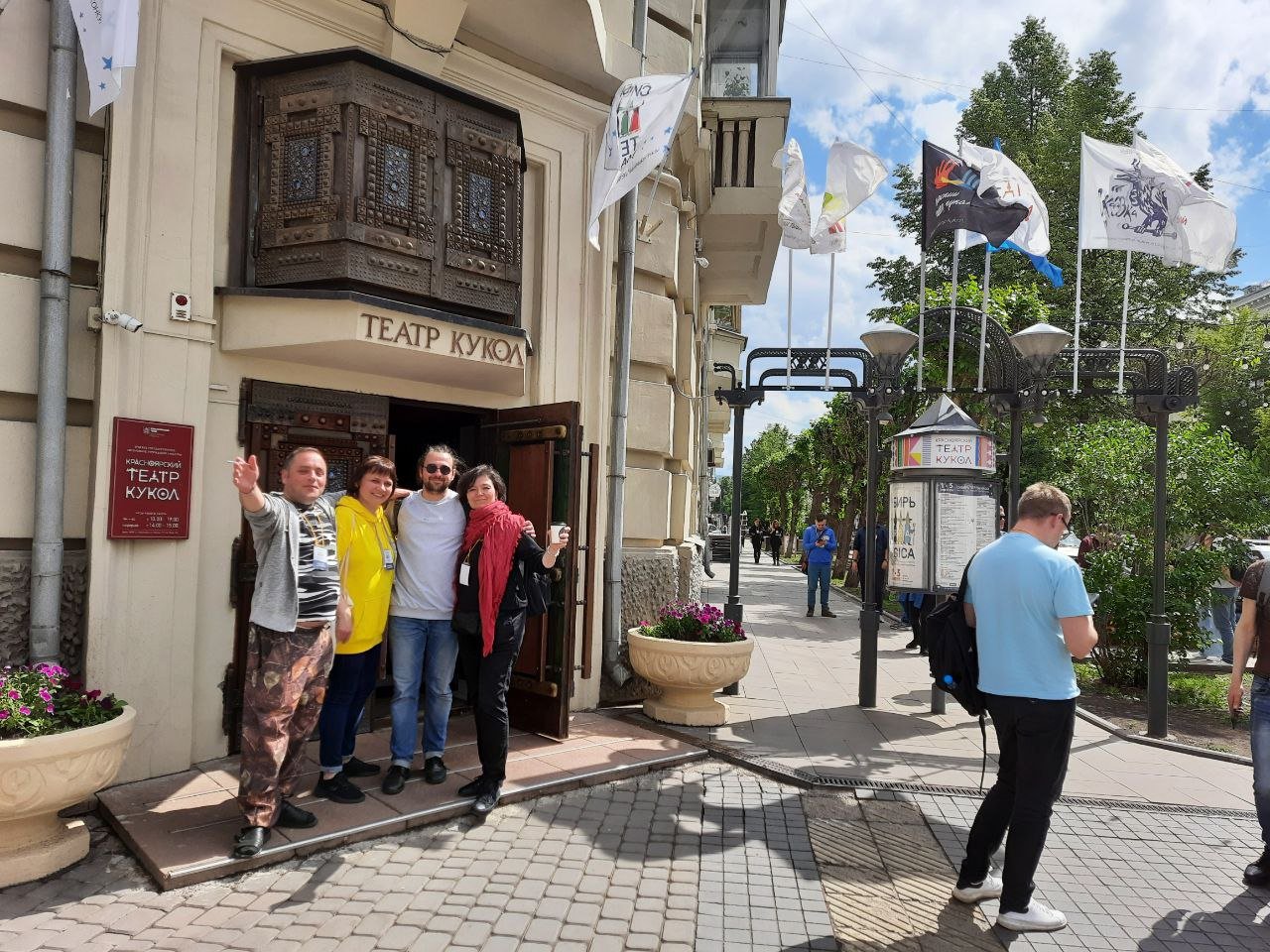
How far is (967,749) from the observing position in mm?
6375

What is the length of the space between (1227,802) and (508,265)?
20.1 feet

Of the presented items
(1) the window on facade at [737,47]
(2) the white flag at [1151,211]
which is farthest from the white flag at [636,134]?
(1) the window on facade at [737,47]

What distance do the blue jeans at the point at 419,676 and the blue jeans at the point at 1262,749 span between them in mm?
4257

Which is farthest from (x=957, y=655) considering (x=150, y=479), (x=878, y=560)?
(x=878, y=560)

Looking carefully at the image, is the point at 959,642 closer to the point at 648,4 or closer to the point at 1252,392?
the point at 648,4

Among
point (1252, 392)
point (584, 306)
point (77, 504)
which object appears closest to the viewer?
point (77, 504)

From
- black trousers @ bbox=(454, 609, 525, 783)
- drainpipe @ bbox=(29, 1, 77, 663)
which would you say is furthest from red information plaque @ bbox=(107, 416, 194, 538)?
black trousers @ bbox=(454, 609, 525, 783)

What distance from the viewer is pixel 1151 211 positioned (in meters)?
7.98

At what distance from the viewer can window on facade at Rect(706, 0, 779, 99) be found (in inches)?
469

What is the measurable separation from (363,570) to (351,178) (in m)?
2.56

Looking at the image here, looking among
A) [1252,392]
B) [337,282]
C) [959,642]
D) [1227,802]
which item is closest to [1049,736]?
[959,642]

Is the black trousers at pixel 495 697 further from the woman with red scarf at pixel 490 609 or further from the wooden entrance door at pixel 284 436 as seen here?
the wooden entrance door at pixel 284 436

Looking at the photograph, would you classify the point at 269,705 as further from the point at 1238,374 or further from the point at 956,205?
the point at 1238,374

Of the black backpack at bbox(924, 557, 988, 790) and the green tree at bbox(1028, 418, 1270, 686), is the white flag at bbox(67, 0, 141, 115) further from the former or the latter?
the green tree at bbox(1028, 418, 1270, 686)
